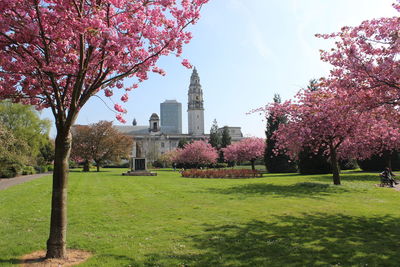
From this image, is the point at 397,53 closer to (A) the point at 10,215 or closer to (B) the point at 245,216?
(B) the point at 245,216

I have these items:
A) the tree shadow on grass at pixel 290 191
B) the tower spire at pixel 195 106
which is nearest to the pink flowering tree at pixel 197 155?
the tree shadow on grass at pixel 290 191

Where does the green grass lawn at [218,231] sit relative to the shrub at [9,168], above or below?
below

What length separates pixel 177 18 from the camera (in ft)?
23.0

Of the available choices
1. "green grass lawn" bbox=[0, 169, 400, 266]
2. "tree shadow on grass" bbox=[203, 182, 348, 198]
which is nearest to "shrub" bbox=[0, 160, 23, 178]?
"green grass lawn" bbox=[0, 169, 400, 266]

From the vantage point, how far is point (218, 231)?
8.45 meters

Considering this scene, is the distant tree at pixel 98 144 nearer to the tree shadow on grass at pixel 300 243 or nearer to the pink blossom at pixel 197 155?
the pink blossom at pixel 197 155

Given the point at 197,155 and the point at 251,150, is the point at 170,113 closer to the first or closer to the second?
the point at 197,155

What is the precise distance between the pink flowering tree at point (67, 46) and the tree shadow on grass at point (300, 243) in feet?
10.3

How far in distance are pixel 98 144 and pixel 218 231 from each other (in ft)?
164

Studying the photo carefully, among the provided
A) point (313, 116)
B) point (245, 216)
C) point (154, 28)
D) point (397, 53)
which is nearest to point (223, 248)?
point (245, 216)

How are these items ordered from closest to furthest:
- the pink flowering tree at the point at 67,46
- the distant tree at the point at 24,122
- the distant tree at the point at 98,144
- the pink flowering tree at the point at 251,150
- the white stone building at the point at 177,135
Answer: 1. the pink flowering tree at the point at 67,46
2. the distant tree at the point at 24,122
3. the pink flowering tree at the point at 251,150
4. the distant tree at the point at 98,144
5. the white stone building at the point at 177,135

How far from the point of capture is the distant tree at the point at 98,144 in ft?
179

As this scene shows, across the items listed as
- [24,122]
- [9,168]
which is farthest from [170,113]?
[9,168]

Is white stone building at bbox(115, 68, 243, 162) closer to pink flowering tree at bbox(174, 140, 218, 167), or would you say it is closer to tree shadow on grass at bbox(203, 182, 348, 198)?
pink flowering tree at bbox(174, 140, 218, 167)
